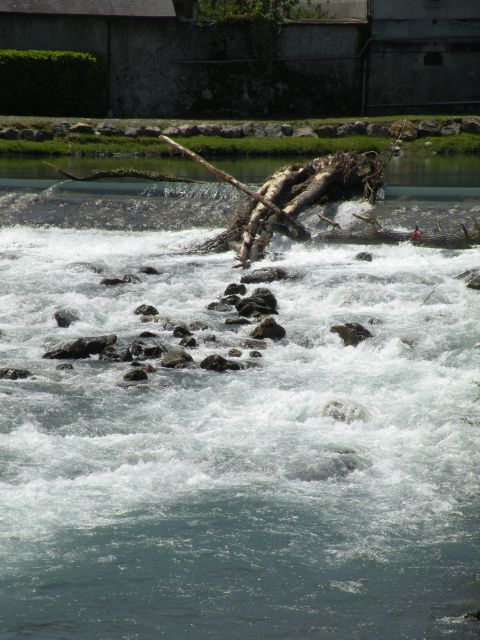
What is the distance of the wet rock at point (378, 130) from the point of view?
3130cm

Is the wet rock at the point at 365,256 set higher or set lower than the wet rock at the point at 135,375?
higher

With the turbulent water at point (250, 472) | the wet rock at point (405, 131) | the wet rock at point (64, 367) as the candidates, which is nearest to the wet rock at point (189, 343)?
the turbulent water at point (250, 472)

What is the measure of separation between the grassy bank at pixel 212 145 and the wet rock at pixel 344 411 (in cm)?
1906

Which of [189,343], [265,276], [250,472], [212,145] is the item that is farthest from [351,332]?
[212,145]

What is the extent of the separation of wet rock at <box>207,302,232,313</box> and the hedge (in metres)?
20.4

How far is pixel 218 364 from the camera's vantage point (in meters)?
12.2

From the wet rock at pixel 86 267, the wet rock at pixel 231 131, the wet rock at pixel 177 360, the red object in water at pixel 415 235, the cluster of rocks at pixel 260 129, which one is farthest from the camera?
the wet rock at pixel 231 131

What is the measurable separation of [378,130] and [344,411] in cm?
2196

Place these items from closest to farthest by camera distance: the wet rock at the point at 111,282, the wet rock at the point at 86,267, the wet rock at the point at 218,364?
the wet rock at the point at 218,364
the wet rock at the point at 111,282
the wet rock at the point at 86,267

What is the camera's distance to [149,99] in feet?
118

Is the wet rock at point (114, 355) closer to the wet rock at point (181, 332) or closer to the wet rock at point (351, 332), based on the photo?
the wet rock at point (181, 332)

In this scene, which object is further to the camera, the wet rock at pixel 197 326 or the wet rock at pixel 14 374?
the wet rock at pixel 197 326

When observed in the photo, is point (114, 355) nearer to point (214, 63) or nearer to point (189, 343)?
point (189, 343)

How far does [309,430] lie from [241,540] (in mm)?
2530
